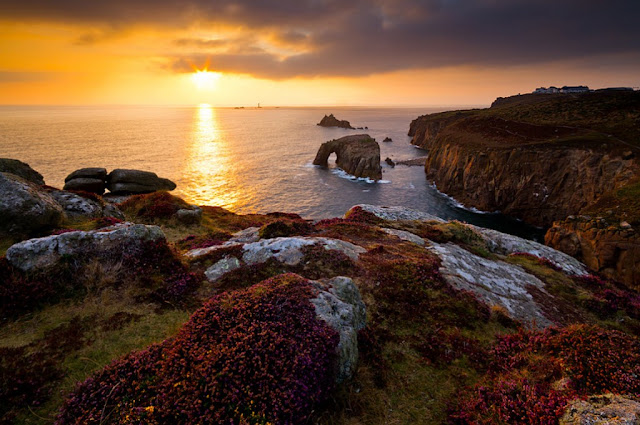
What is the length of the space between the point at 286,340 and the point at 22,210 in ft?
61.4

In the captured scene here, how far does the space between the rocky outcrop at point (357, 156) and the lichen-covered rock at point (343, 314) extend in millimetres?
82977

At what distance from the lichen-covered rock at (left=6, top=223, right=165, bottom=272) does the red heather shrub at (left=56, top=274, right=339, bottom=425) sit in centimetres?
665

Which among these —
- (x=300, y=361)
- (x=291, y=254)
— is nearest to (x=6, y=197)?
(x=291, y=254)

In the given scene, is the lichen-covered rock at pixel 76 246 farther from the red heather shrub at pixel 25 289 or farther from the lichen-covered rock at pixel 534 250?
the lichen-covered rock at pixel 534 250

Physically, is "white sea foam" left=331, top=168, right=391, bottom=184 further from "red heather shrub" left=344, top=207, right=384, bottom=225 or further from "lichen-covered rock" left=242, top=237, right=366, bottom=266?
"lichen-covered rock" left=242, top=237, right=366, bottom=266

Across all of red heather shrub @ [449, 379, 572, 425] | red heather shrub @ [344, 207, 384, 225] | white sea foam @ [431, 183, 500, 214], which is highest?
red heather shrub @ [449, 379, 572, 425]

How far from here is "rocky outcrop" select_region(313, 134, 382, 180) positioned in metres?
90.8

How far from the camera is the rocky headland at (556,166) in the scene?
40656mm

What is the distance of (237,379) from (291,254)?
26.3ft

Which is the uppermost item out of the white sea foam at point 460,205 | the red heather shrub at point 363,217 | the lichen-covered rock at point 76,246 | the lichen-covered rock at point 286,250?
the lichen-covered rock at point 76,246

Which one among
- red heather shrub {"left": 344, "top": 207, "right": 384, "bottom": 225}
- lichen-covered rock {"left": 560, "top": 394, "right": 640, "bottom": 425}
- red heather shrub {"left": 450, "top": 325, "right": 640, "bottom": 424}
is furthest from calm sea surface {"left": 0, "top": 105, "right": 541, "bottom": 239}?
lichen-covered rock {"left": 560, "top": 394, "right": 640, "bottom": 425}

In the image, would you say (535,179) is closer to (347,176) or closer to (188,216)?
(347,176)

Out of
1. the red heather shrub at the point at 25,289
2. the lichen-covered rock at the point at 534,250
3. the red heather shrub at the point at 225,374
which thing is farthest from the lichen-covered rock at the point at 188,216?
the lichen-covered rock at the point at 534,250

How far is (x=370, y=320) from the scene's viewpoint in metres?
9.77
